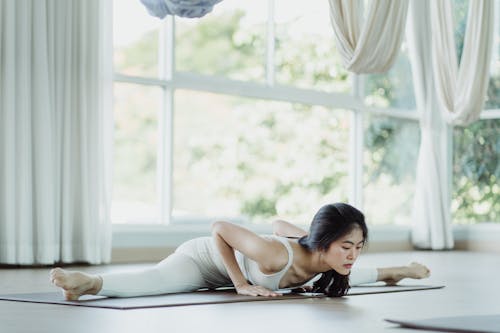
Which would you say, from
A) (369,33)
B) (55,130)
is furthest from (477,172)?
(55,130)

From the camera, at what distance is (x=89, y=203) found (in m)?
6.67

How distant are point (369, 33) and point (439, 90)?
1.85 meters

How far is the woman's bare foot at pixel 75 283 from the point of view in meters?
3.74

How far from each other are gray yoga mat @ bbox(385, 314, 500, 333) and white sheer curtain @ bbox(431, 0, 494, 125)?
5.69m

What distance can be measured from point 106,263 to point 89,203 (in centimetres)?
45

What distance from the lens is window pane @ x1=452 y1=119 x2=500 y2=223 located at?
10172 mm

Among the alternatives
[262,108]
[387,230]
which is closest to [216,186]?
[262,108]

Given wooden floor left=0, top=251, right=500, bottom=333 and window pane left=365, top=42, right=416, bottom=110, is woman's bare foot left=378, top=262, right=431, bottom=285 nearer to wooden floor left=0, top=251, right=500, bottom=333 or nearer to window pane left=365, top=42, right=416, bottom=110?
wooden floor left=0, top=251, right=500, bottom=333

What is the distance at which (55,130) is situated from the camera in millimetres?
6492

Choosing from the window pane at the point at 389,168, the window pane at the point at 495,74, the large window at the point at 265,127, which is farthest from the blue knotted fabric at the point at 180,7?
the window pane at the point at 495,74

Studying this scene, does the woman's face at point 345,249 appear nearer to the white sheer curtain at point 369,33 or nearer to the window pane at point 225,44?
the white sheer curtain at point 369,33

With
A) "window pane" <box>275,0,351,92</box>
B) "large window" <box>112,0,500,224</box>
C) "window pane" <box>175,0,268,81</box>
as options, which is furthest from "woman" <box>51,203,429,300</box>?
"window pane" <box>175,0,268,81</box>

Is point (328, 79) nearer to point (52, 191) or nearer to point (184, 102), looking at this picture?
point (184, 102)

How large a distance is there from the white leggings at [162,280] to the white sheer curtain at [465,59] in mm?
5018
